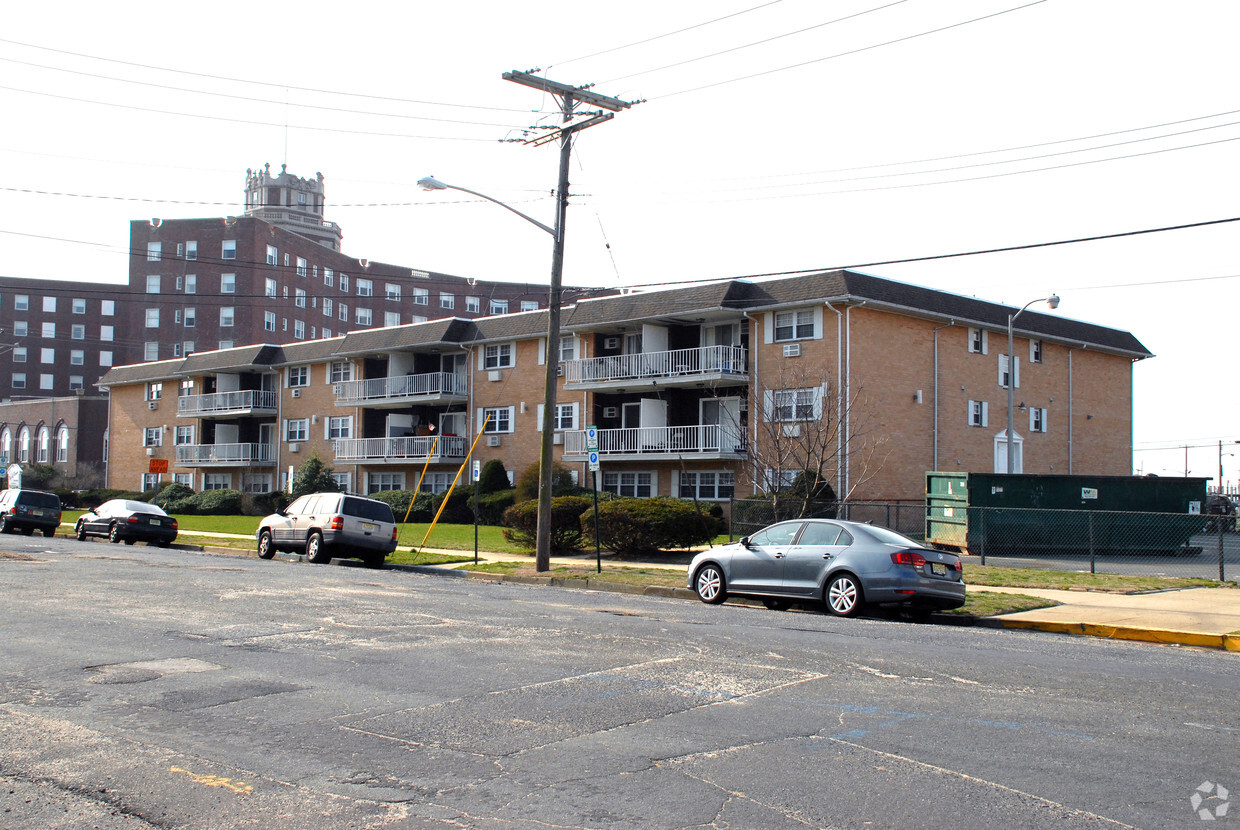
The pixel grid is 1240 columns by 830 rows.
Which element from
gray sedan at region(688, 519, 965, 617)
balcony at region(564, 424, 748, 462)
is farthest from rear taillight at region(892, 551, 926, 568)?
balcony at region(564, 424, 748, 462)

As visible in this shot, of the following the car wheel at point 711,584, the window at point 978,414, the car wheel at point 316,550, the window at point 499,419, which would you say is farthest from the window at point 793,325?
the car wheel at point 711,584

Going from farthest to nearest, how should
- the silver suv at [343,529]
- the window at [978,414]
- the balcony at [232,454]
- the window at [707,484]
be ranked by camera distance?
the balcony at [232,454] → the window at [978,414] → the window at [707,484] → the silver suv at [343,529]

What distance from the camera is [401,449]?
4775 centimetres

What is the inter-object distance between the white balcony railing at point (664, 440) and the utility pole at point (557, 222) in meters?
13.2

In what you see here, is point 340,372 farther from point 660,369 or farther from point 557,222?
point 557,222

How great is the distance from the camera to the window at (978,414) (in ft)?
127

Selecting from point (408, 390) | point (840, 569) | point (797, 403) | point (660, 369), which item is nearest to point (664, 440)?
point (660, 369)

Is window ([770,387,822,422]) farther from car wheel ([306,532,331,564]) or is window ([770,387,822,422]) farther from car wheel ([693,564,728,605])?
car wheel ([693,564,728,605])

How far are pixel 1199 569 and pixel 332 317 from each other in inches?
3014

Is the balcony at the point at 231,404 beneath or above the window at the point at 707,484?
above

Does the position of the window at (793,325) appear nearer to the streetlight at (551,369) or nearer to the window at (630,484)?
the window at (630,484)

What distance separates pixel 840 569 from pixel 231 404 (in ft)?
159

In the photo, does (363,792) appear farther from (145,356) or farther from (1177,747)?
(145,356)

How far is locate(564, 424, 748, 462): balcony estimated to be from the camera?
36156mm
